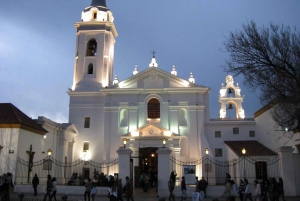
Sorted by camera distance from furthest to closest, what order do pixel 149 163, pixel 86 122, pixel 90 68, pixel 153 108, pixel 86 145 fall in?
1. pixel 90 68
2. pixel 86 122
3. pixel 86 145
4. pixel 153 108
5. pixel 149 163

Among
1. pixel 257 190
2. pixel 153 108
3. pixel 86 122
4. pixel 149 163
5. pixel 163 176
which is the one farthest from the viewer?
pixel 86 122

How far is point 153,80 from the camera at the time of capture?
36062 mm

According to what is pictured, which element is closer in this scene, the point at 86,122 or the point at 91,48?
the point at 86,122

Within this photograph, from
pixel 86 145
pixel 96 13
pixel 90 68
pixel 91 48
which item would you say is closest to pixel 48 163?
pixel 86 145

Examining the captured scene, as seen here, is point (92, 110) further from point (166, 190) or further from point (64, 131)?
point (166, 190)

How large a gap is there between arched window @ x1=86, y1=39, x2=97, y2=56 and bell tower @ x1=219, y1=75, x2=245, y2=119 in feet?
53.6

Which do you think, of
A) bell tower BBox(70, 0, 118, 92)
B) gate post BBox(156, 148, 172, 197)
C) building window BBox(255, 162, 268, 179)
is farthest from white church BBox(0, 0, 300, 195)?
gate post BBox(156, 148, 172, 197)

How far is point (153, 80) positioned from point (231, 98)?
12.4 meters

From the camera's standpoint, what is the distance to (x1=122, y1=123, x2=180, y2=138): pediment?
3322 centimetres

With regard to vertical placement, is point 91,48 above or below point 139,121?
above

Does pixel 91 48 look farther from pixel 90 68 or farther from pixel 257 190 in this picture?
pixel 257 190

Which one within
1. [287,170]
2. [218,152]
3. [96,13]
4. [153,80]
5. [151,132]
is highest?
[96,13]

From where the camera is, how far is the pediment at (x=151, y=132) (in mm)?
33219

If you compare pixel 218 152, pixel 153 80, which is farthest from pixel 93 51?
pixel 218 152
